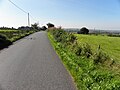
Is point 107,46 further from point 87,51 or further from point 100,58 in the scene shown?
point 100,58

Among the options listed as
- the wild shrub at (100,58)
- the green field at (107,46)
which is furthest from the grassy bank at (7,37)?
the wild shrub at (100,58)

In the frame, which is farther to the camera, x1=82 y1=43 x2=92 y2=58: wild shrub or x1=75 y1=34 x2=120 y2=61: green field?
x1=75 y1=34 x2=120 y2=61: green field

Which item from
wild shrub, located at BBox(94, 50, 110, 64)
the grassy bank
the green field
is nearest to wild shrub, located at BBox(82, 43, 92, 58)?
the green field

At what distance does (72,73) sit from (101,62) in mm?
1667

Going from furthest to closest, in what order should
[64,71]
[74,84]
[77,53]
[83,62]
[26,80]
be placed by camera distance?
[77,53] < [83,62] < [64,71] < [26,80] < [74,84]

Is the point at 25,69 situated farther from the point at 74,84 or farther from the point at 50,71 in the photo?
the point at 74,84

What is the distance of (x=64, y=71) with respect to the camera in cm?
918

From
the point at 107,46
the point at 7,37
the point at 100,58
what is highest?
the point at 100,58

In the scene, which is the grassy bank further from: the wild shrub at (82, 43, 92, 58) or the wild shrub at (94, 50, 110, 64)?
the wild shrub at (94, 50, 110, 64)

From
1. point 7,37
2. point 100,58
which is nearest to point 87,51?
point 100,58

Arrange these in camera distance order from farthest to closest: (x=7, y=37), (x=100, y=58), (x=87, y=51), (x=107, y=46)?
(x=107, y=46)
(x=7, y=37)
(x=87, y=51)
(x=100, y=58)

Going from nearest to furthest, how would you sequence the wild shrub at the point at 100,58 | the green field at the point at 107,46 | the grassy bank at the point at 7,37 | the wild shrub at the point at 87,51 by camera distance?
the wild shrub at the point at 100,58 < the wild shrub at the point at 87,51 < the green field at the point at 107,46 < the grassy bank at the point at 7,37

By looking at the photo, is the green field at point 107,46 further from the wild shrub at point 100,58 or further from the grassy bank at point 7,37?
the grassy bank at point 7,37

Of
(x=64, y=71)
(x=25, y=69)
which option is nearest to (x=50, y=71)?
(x=64, y=71)
